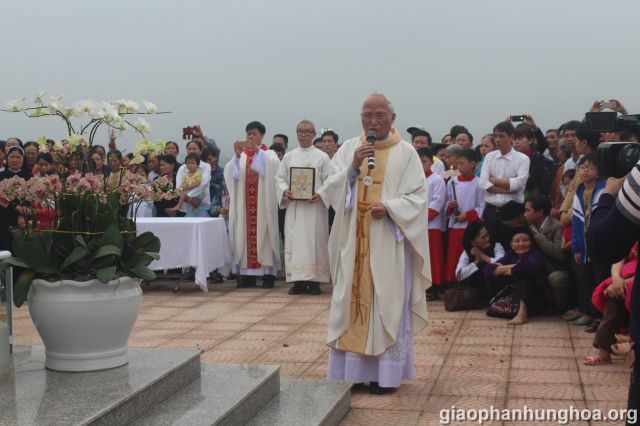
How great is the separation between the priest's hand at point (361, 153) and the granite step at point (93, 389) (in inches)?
64.3

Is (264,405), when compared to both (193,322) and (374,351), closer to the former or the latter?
(374,351)

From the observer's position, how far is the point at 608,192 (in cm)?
281

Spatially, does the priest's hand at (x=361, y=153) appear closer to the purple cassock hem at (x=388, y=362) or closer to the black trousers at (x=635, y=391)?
the purple cassock hem at (x=388, y=362)

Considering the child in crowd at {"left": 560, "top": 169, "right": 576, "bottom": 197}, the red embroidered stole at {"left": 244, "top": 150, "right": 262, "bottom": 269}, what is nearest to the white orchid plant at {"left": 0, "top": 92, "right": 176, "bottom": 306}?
the child in crowd at {"left": 560, "top": 169, "right": 576, "bottom": 197}

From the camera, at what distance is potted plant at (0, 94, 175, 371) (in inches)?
178

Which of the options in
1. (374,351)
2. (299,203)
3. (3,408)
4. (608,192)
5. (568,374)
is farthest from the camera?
(299,203)

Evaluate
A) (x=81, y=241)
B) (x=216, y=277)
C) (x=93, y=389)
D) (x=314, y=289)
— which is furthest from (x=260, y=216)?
(x=93, y=389)

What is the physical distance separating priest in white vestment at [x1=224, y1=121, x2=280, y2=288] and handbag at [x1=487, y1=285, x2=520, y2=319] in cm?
347

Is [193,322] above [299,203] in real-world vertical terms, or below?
below

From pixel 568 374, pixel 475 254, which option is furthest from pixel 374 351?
pixel 475 254

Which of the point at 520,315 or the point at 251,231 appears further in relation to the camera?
the point at 251,231

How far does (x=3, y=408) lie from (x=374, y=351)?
248 centimetres

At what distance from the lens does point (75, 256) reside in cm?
451

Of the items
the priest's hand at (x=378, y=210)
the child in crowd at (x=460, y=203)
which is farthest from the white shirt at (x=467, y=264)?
the priest's hand at (x=378, y=210)
